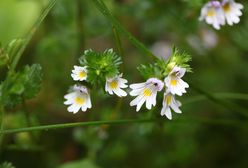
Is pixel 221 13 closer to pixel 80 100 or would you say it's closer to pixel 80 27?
pixel 80 100

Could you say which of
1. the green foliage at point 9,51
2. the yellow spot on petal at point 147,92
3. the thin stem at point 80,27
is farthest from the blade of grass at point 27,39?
the thin stem at point 80,27

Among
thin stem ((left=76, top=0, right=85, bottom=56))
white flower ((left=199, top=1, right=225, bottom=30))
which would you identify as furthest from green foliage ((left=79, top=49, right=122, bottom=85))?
thin stem ((left=76, top=0, right=85, bottom=56))

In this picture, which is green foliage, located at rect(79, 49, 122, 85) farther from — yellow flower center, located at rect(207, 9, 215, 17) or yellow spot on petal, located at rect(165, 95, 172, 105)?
yellow flower center, located at rect(207, 9, 215, 17)

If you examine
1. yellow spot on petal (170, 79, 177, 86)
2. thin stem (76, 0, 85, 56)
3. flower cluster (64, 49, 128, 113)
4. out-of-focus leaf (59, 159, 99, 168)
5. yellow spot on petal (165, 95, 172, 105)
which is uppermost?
thin stem (76, 0, 85, 56)

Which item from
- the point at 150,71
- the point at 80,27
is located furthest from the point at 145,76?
the point at 80,27

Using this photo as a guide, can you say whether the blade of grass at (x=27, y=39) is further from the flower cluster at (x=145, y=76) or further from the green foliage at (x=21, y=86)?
the flower cluster at (x=145, y=76)
